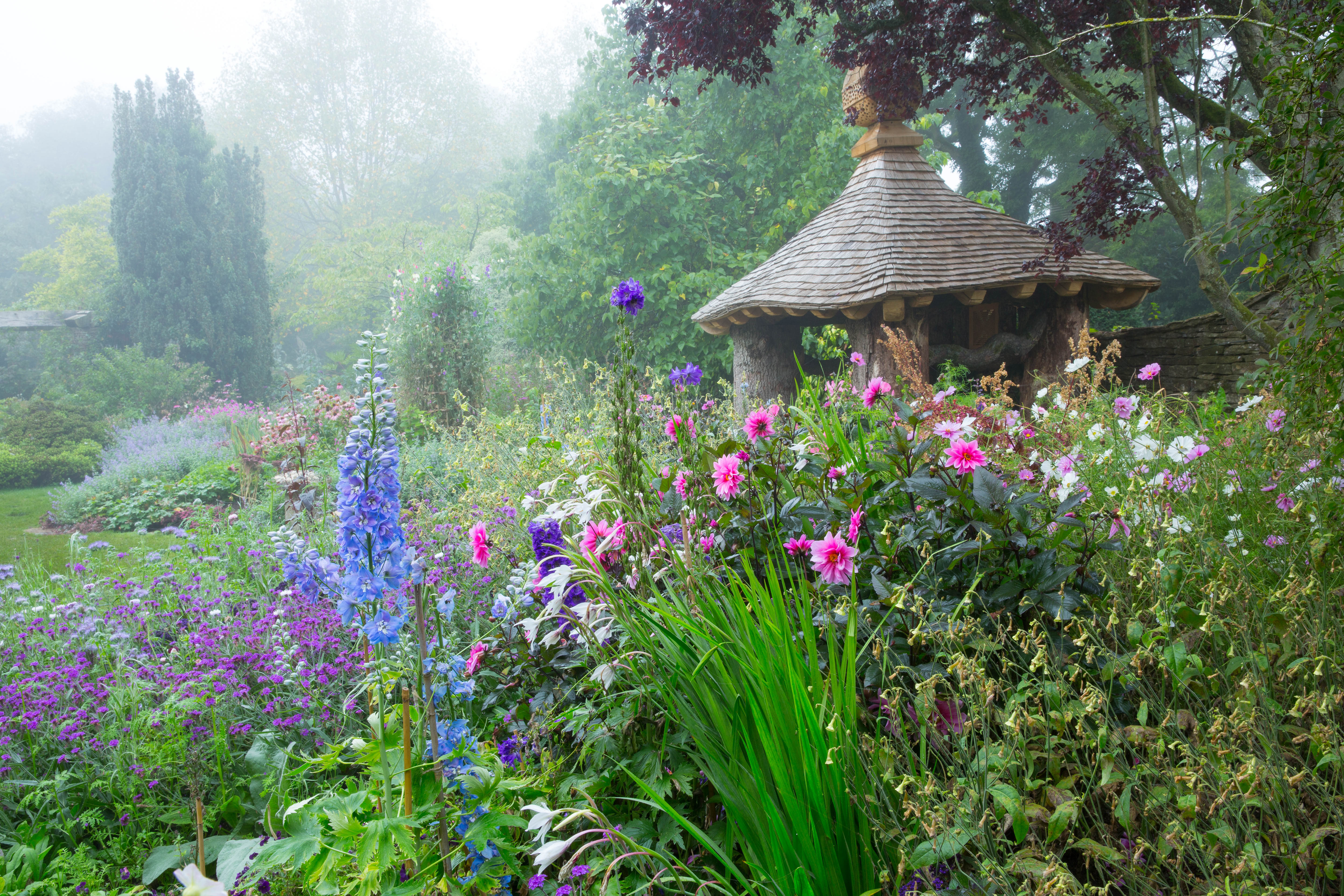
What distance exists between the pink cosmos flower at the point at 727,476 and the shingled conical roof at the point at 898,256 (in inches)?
133

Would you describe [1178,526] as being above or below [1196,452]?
below

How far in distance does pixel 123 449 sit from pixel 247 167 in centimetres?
1227

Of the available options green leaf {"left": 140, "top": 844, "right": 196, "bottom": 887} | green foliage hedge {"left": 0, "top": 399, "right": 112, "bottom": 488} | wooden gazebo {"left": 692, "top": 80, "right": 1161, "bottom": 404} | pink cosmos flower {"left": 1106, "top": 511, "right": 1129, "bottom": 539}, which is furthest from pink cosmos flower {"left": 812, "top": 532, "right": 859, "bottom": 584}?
green foliage hedge {"left": 0, "top": 399, "right": 112, "bottom": 488}

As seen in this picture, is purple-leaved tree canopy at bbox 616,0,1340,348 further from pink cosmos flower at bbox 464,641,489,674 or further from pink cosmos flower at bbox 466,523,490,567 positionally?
pink cosmos flower at bbox 464,641,489,674

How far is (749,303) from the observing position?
609 centimetres

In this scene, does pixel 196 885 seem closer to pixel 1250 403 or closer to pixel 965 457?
pixel 965 457

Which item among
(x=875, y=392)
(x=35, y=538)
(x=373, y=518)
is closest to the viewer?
(x=373, y=518)

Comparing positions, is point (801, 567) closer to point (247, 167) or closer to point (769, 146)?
point (769, 146)

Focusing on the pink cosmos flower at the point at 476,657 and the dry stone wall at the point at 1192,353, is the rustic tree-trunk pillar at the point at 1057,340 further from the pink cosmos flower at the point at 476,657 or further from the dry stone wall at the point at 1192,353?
the pink cosmos flower at the point at 476,657

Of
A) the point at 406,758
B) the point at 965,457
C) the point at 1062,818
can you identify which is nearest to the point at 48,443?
the point at 406,758

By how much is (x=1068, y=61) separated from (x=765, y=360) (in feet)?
12.1

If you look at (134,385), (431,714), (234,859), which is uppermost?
(134,385)

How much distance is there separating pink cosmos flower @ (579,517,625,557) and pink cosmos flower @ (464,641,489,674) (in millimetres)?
384

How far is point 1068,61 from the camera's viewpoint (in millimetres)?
3451
